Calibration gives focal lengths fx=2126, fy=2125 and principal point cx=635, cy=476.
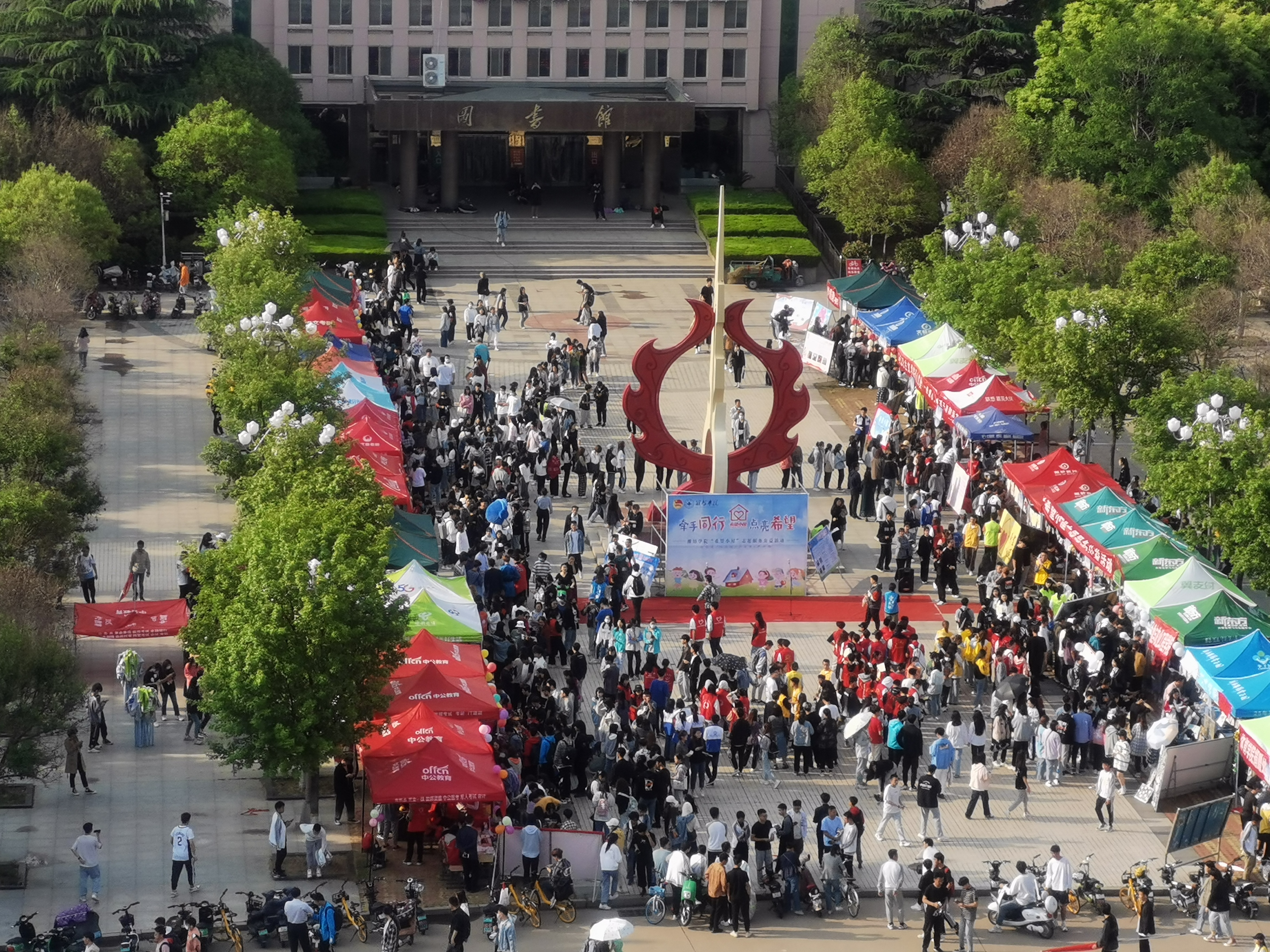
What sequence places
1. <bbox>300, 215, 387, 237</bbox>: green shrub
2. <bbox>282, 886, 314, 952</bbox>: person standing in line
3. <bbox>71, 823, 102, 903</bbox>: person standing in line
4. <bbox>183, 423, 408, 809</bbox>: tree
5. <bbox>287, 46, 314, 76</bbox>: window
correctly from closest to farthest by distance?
1. <bbox>282, 886, 314, 952</bbox>: person standing in line
2. <bbox>71, 823, 102, 903</bbox>: person standing in line
3. <bbox>183, 423, 408, 809</bbox>: tree
4. <bbox>300, 215, 387, 237</bbox>: green shrub
5. <bbox>287, 46, 314, 76</bbox>: window

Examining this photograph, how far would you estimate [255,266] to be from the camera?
160ft

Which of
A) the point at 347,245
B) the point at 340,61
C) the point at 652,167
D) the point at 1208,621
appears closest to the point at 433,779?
the point at 1208,621

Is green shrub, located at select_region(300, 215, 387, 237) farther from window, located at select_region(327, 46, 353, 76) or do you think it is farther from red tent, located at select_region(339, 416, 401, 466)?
red tent, located at select_region(339, 416, 401, 466)

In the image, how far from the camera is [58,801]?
104 ft

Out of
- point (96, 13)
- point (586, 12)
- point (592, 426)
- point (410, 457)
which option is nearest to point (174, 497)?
point (410, 457)

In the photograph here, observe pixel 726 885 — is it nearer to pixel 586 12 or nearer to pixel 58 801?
pixel 58 801

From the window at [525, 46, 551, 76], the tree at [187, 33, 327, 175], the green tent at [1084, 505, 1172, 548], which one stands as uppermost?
the window at [525, 46, 551, 76]

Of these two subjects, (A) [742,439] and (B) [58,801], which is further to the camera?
(A) [742,439]

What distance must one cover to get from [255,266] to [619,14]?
3175cm

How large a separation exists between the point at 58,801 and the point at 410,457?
1458 cm

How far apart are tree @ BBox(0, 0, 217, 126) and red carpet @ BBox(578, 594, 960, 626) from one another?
3290cm

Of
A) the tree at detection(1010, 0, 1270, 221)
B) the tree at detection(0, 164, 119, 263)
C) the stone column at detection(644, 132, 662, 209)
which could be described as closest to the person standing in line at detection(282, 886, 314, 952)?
the tree at detection(0, 164, 119, 263)

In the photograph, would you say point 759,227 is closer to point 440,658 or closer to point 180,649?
point 180,649

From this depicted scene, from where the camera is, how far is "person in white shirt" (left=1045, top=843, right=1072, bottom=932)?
28828 millimetres
